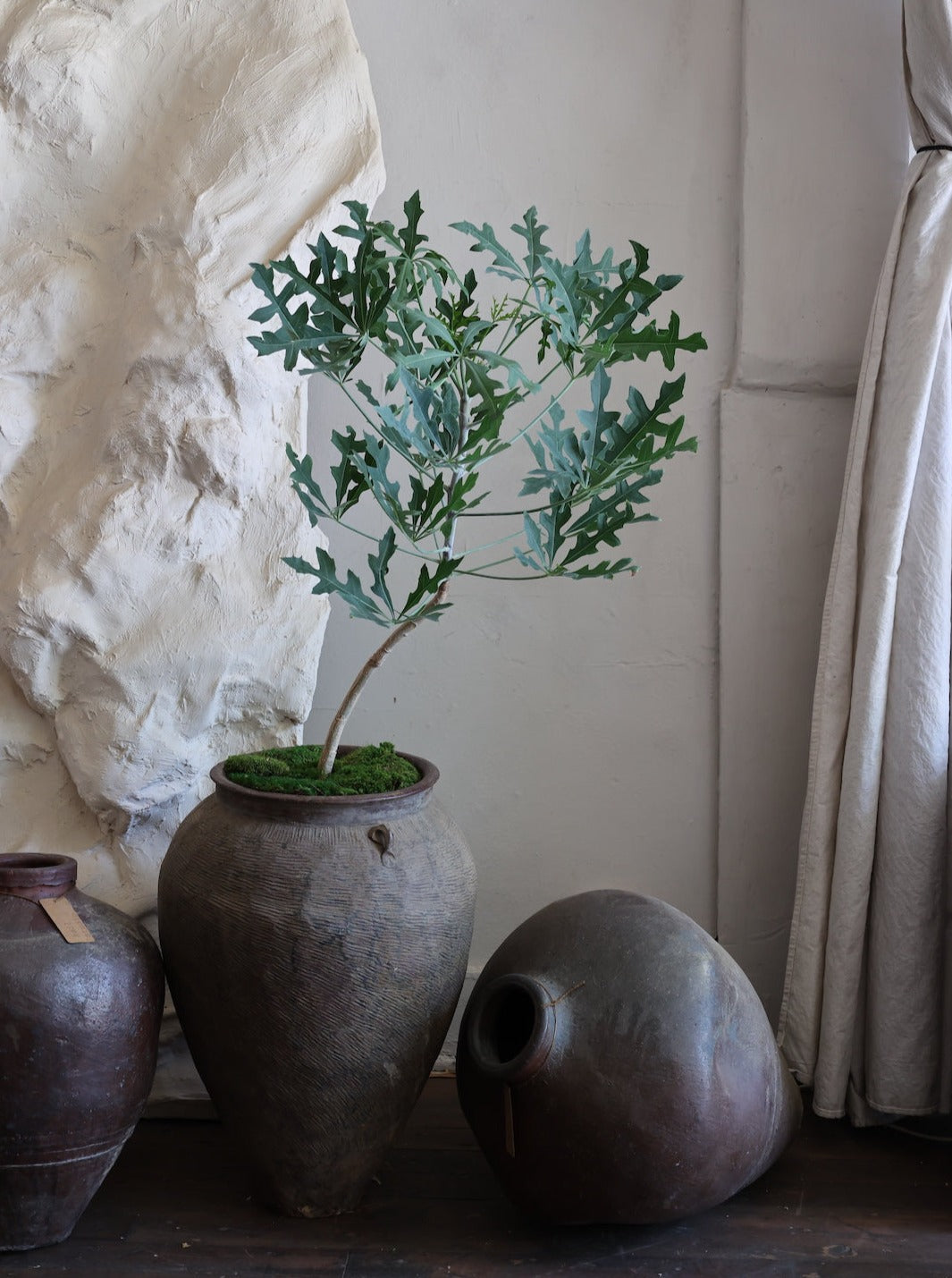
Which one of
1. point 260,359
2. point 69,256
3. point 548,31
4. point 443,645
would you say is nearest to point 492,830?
point 443,645

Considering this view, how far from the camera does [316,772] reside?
1771 millimetres

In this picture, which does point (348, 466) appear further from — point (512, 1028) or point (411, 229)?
point (512, 1028)

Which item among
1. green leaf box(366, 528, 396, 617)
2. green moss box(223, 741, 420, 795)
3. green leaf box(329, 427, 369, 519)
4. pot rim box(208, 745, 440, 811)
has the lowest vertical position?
pot rim box(208, 745, 440, 811)

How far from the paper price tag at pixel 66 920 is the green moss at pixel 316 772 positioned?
11.3 inches

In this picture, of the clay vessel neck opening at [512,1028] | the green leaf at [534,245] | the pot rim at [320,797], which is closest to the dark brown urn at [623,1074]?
the clay vessel neck opening at [512,1028]

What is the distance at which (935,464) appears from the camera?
1879 mm

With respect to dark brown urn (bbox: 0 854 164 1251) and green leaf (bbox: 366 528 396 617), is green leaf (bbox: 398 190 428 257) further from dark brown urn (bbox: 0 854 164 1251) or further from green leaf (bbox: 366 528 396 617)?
dark brown urn (bbox: 0 854 164 1251)

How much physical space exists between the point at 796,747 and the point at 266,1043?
3.73ft

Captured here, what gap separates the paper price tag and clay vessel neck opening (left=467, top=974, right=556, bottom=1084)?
0.56 meters

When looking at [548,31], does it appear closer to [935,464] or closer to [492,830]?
[935,464]

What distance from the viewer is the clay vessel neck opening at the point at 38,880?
5.24ft

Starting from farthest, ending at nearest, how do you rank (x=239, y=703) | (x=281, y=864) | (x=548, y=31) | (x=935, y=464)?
(x=548, y=31) < (x=239, y=703) < (x=935, y=464) < (x=281, y=864)

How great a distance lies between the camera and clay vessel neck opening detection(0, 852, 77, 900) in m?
1.60

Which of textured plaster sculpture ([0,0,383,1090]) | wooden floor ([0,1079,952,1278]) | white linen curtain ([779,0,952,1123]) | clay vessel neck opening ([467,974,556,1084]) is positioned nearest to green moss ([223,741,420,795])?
textured plaster sculpture ([0,0,383,1090])
